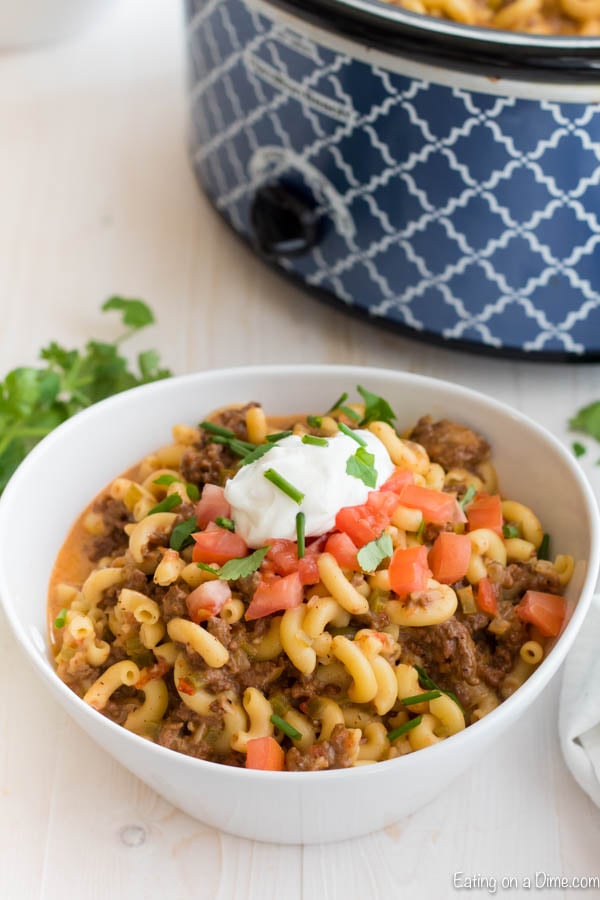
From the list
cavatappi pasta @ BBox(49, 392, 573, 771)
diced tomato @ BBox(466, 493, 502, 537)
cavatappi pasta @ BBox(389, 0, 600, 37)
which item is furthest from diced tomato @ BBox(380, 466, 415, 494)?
cavatappi pasta @ BBox(389, 0, 600, 37)

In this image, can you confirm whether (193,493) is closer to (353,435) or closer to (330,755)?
(353,435)

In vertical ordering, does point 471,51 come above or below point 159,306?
above

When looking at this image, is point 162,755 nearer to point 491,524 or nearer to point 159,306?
point 491,524

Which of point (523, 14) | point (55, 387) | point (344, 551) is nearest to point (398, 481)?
point (344, 551)

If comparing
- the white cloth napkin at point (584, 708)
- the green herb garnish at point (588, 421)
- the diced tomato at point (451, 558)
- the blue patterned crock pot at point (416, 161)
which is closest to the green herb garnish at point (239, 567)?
the diced tomato at point (451, 558)

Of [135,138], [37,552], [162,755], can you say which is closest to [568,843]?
[162,755]

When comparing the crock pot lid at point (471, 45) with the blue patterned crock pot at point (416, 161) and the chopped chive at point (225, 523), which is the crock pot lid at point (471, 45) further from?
the chopped chive at point (225, 523)

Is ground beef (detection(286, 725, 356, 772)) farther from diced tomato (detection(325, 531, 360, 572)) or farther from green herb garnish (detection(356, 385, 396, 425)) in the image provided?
green herb garnish (detection(356, 385, 396, 425))
